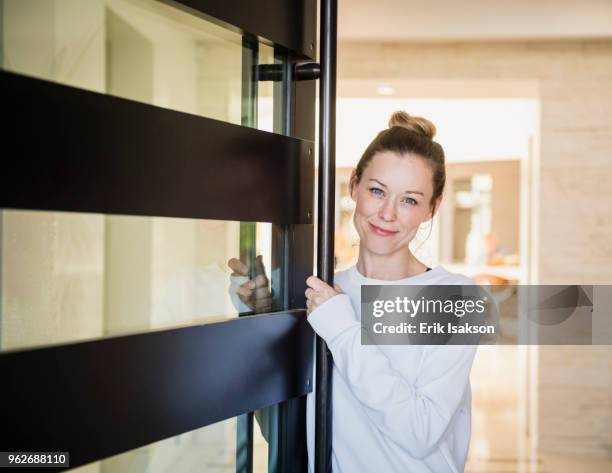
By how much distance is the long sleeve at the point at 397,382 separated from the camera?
0.74 m

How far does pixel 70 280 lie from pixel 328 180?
0.94 feet

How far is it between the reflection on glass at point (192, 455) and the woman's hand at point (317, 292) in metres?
0.16

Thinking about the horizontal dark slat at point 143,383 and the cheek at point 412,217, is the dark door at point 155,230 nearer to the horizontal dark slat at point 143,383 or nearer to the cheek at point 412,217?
the horizontal dark slat at point 143,383

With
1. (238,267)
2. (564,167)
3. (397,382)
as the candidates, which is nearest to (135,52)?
(238,267)

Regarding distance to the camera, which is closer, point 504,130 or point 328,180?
point 328,180

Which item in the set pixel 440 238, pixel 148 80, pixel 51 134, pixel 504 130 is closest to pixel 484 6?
pixel 504 130

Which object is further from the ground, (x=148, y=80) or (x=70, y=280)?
(x=148, y=80)

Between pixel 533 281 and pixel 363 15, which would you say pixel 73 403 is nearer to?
pixel 363 15

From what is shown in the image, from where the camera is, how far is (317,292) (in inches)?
29.4

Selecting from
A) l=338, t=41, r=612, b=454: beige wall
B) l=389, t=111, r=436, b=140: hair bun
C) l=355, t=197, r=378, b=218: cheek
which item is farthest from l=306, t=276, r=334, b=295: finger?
l=338, t=41, r=612, b=454: beige wall

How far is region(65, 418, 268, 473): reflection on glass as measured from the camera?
23.3 inches

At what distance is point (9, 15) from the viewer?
490 millimetres

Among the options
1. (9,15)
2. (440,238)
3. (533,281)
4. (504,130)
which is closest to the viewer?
(9,15)
